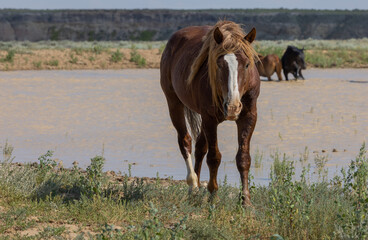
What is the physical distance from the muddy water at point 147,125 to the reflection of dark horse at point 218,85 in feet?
6.36

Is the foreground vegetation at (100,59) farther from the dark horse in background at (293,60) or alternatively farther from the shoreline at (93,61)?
the dark horse in background at (293,60)

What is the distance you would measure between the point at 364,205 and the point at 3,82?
70.2ft

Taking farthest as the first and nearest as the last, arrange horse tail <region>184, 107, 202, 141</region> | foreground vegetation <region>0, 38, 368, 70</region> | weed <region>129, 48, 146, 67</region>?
1. weed <region>129, 48, 146, 67</region>
2. foreground vegetation <region>0, 38, 368, 70</region>
3. horse tail <region>184, 107, 202, 141</region>

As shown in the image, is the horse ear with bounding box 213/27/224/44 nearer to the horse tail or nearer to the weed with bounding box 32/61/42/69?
the horse tail

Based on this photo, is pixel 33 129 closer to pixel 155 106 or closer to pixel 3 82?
pixel 155 106

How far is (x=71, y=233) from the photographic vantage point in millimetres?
6105

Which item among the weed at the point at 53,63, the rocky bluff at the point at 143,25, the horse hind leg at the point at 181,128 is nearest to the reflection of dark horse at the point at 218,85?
the horse hind leg at the point at 181,128

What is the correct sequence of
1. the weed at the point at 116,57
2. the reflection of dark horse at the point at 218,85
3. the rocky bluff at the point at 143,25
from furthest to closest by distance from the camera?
the rocky bluff at the point at 143,25 < the weed at the point at 116,57 < the reflection of dark horse at the point at 218,85

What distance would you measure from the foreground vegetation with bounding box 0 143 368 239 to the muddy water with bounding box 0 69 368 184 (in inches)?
76.7

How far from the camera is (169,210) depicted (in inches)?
263

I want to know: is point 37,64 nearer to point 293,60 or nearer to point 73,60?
point 73,60

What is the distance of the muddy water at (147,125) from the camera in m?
10.9

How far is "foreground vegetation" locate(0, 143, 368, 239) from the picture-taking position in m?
5.75

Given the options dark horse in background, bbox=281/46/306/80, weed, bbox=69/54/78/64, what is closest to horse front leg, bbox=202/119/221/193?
dark horse in background, bbox=281/46/306/80
